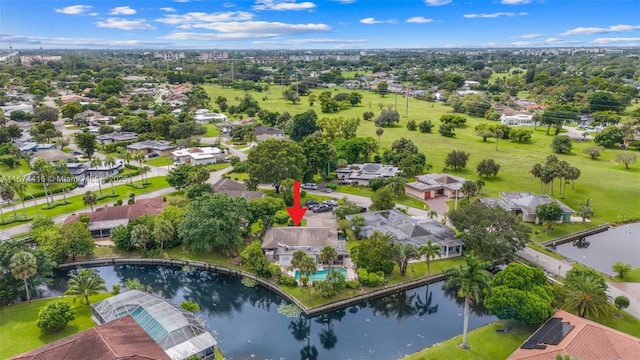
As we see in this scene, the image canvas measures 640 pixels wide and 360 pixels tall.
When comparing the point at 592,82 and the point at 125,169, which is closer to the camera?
the point at 125,169

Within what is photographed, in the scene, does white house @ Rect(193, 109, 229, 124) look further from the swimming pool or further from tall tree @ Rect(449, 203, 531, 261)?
tall tree @ Rect(449, 203, 531, 261)

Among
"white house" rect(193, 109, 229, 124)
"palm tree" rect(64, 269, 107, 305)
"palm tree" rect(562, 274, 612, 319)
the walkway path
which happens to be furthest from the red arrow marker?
"white house" rect(193, 109, 229, 124)

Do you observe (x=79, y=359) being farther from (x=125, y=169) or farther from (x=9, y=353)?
(x=125, y=169)

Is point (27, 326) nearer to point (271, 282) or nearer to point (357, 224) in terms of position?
point (271, 282)

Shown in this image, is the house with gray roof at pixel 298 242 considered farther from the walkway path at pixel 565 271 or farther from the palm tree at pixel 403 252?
the walkway path at pixel 565 271

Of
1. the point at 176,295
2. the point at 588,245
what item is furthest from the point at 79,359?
the point at 588,245
